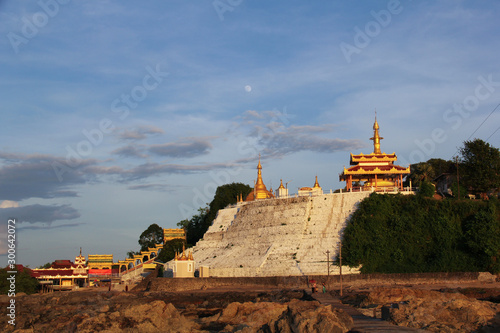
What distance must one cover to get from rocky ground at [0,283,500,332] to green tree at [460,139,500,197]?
44.7 feet

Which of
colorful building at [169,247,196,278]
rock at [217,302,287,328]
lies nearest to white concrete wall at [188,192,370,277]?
colorful building at [169,247,196,278]

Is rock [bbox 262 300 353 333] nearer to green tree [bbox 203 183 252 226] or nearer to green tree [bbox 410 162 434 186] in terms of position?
green tree [bbox 203 183 252 226]

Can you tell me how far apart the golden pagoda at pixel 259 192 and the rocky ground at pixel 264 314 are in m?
24.9

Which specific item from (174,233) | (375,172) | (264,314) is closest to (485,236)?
(375,172)

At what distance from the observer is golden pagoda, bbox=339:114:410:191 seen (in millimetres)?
54531

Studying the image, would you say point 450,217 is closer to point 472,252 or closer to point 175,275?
point 472,252

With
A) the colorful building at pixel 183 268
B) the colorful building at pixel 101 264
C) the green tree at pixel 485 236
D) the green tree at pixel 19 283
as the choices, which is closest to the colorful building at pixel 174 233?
the colorful building at pixel 101 264

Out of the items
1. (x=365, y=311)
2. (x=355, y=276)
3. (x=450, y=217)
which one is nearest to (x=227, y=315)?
(x=365, y=311)

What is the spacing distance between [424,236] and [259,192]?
22116mm

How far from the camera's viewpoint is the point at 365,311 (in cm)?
2581

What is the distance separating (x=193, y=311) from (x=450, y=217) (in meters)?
24.5

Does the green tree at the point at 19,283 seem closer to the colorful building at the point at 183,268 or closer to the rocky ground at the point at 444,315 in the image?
the colorful building at the point at 183,268

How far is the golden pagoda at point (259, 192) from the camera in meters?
62.8

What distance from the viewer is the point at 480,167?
5009 cm
